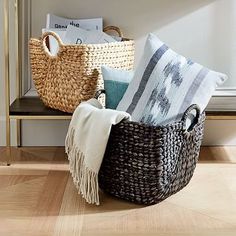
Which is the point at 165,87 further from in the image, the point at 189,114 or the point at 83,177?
the point at 83,177

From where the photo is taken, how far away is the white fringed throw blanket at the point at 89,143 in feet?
5.49

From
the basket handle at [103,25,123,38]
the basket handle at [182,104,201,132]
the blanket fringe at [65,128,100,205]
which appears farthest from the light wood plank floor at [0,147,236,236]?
the basket handle at [103,25,123,38]

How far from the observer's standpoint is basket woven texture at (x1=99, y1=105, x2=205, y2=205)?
1660mm

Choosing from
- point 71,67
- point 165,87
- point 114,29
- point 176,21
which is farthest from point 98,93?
point 176,21

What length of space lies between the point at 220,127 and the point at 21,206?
0.99 metres

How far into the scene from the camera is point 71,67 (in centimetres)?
200

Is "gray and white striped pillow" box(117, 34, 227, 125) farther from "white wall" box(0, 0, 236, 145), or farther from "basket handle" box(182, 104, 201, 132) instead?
"white wall" box(0, 0, 236, 145)

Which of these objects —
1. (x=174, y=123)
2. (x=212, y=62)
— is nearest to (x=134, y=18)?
(x=212, y=62)

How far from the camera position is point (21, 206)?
1722 millimetres

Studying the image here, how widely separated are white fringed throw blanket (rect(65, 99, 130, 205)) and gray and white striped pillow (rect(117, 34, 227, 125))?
104 mm

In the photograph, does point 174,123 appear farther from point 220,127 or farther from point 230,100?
point 220,127

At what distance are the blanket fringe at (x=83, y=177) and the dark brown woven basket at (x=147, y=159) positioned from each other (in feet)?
0.21

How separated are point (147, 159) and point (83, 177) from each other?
21cm

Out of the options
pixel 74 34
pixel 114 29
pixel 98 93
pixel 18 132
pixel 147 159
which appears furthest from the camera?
pixel 18 132
